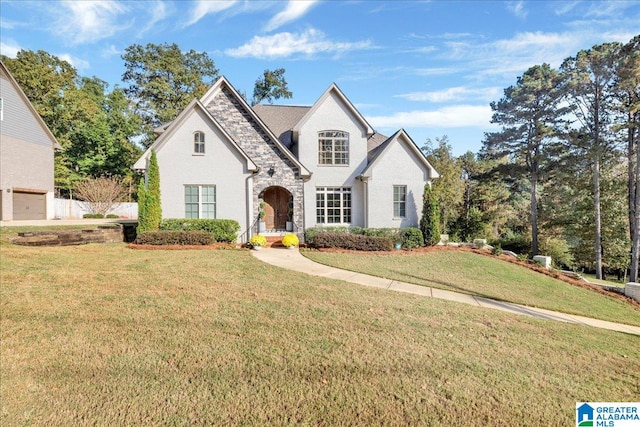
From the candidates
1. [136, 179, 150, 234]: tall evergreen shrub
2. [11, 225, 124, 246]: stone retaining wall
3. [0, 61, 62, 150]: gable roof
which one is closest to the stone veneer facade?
[136, 179, 150, 234]: tall evergreen shrub

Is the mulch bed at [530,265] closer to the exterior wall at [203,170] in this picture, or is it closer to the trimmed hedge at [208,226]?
the trimmed hedge at [208,226]

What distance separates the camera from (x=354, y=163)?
17734 mm

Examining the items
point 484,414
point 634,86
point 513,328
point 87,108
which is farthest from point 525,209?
point 87,108

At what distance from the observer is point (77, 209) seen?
31188 mm

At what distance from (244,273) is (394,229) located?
30.9 ft

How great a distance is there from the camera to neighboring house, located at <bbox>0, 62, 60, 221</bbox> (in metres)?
22.7

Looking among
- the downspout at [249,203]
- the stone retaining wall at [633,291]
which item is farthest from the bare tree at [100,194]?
the stone retaining wall at [633,291]

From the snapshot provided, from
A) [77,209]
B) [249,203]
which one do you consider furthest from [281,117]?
[77,209]

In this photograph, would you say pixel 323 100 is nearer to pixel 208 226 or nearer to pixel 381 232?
pixel 381 232

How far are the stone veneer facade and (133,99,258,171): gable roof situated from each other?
3.26 ft

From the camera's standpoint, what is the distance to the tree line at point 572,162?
20641mm

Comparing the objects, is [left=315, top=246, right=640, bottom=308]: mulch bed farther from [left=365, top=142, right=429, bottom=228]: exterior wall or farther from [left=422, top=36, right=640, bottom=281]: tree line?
[left=422, top=36, right=640, bottom=281]: tree line

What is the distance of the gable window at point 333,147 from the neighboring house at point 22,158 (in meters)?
23.4

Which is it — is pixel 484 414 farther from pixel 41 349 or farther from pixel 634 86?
pixel 634 86
